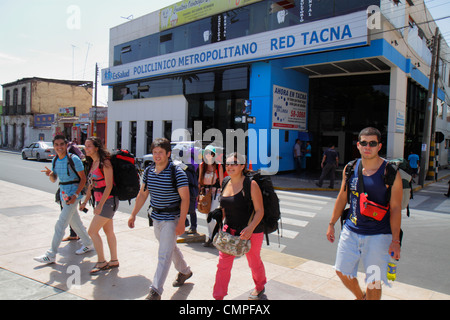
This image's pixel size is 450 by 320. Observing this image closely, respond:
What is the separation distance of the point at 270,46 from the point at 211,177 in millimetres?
12546

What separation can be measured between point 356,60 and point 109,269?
14764 millimetres

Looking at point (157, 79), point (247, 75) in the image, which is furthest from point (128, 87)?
point (247, 75)

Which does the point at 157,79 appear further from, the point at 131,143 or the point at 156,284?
the point at 156,284

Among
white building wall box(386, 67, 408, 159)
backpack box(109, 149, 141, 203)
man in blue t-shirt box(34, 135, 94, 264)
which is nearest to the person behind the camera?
backpack box(109, 149, 141, 203)

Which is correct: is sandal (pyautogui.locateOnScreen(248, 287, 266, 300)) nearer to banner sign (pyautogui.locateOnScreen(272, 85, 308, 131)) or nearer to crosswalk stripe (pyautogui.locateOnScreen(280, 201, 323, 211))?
crosswalk stripe (pyautogui.locateOnScreen(280, 201, 323, 211))

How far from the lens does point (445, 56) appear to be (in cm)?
2798

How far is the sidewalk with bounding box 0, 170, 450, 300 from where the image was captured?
3.86 m

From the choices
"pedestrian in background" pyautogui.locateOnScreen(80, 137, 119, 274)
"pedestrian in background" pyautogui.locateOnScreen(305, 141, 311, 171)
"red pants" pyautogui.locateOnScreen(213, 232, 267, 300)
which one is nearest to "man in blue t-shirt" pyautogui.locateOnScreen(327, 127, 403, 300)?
"red pants" pyautogui.locateOnScreen(213, 232, 267, 300)

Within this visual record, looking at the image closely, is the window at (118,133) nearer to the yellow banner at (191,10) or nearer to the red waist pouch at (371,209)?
the yellow banner at (191,10)

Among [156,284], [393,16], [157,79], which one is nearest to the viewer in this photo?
[156,284]

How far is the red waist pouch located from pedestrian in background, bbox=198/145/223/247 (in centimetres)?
300

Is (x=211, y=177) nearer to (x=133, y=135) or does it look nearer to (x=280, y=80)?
(x=280, y=80)

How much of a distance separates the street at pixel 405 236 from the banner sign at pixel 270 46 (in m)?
6.74

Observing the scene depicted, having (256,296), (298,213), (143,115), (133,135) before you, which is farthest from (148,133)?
(256,296)
